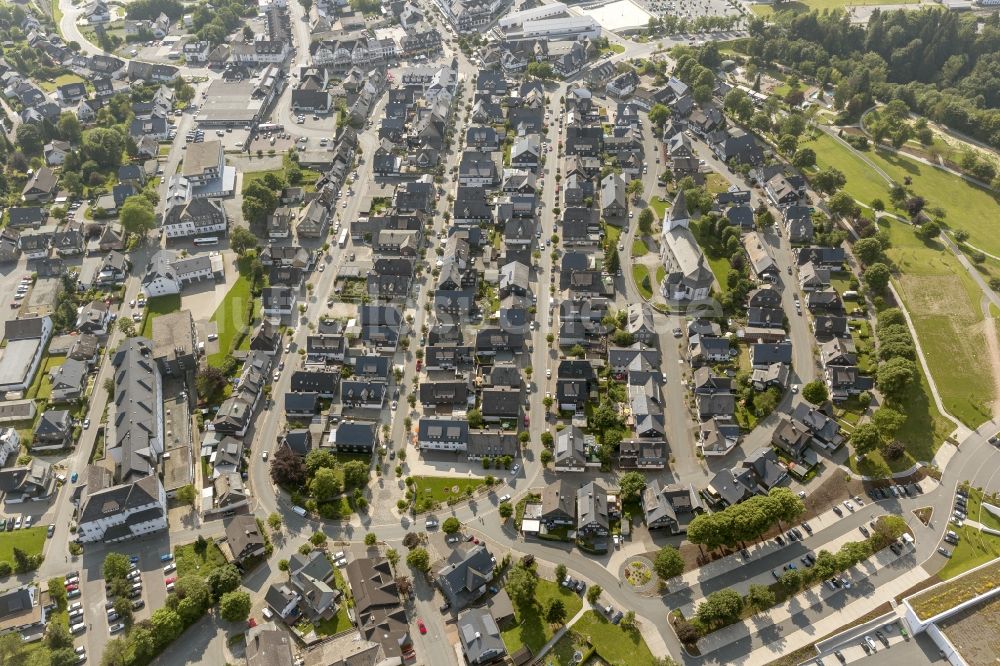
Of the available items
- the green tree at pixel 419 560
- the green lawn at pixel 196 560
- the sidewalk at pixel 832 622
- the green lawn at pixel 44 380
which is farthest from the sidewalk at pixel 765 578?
the green lawn at pixel 44 380

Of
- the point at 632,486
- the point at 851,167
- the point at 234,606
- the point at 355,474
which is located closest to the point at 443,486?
the point at 355,474

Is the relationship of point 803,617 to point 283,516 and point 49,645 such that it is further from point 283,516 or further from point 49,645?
point 49,645

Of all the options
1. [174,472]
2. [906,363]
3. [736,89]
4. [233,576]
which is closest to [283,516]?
[233,576]

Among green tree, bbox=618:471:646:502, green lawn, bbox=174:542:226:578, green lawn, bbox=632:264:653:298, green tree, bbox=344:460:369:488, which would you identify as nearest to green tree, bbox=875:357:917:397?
green lawn, bbox=632:264:653:298

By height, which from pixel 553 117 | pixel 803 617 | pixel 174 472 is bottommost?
pixel 803 617

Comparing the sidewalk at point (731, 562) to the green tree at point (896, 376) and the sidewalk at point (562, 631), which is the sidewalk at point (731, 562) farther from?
the green tree at point (896, 376)
